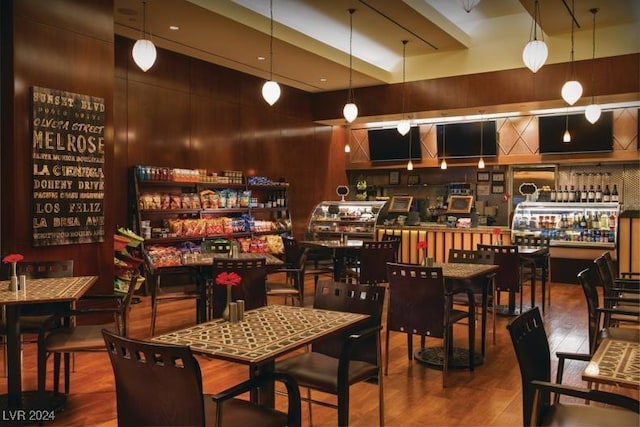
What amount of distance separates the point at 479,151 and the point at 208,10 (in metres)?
6.50

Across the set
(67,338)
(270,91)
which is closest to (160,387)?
(67,338)

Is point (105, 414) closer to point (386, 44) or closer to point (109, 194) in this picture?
point (109, 194)

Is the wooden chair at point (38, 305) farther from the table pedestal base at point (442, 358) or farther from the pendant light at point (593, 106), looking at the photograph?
the pendant light at point (593, 106)

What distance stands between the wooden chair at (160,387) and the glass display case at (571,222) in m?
7.01

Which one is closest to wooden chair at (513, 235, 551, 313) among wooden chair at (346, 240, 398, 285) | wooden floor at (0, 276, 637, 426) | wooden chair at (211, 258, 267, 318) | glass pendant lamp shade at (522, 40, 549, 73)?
wooden floor at (0, 276, 637, 426)

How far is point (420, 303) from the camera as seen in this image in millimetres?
4000

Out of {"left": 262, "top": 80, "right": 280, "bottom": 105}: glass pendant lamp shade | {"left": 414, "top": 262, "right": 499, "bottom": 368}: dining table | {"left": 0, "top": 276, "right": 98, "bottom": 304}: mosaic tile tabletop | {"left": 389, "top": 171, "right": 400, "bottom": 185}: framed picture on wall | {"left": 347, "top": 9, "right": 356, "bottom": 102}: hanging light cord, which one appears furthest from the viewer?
{"left": 389, "top": 171, "right": 400, "bottom": 185}: framed picture on wall

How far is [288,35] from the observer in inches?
289

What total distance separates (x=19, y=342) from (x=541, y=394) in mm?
3029

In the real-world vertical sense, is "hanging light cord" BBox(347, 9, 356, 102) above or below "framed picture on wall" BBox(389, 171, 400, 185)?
above

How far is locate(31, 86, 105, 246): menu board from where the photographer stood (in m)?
5.04

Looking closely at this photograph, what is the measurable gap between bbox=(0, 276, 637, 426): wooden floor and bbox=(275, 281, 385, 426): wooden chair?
0.46 m

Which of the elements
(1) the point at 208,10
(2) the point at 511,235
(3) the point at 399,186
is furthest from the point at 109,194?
(3) the point at 399,186

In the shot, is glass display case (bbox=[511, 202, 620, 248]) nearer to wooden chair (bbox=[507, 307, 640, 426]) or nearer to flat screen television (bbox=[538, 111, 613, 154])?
flat screen television (bbox=[538, 111, 613, 154])
